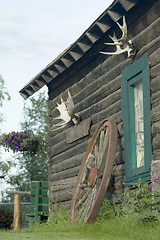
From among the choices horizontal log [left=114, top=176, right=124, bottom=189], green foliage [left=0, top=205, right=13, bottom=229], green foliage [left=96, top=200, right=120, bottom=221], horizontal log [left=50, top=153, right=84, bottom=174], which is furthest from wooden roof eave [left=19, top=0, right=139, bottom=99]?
green foliage [left=0, top=205, right=13, bottom=229]

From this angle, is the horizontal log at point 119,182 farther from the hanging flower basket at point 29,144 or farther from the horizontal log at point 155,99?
the hanging flower basket at point 29,144

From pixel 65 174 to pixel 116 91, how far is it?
10.7 ft

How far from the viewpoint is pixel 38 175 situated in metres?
27.3

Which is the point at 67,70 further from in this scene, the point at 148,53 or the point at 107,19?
the point at 148,53

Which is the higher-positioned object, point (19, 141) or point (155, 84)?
point (19, 141)

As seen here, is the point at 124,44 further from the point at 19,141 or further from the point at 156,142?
the point at 19,141

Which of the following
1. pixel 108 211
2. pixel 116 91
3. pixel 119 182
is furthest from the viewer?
pixel 116 91

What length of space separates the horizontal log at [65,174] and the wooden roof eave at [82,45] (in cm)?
228

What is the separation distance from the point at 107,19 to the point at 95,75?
1683mm

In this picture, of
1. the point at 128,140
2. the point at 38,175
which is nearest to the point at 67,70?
the point at 128,140

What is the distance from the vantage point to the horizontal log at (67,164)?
1117cm

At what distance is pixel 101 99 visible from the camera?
1020 cm

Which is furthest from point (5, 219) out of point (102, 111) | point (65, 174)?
point (102, 111)

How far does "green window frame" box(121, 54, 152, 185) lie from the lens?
8.02 metres
